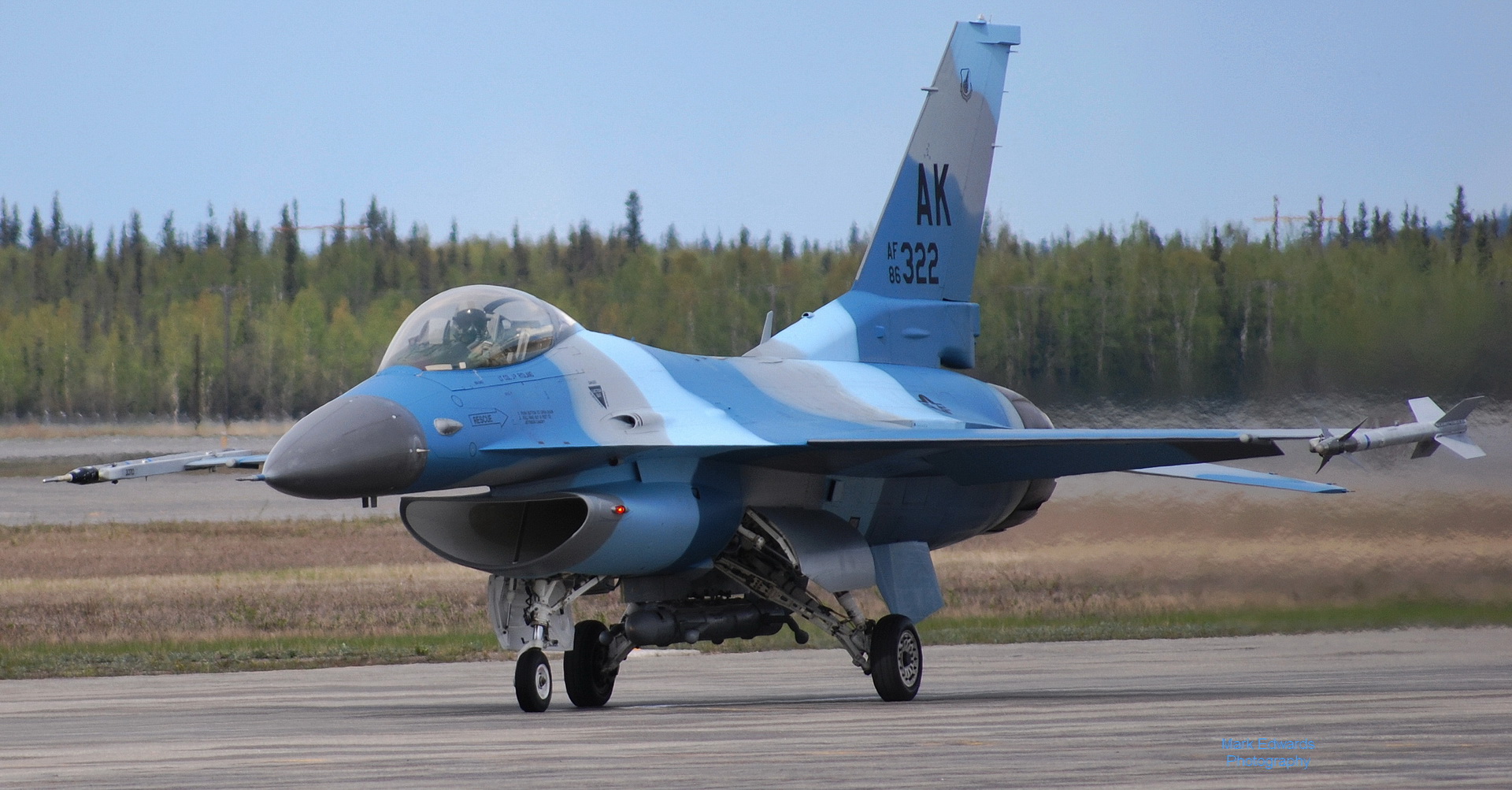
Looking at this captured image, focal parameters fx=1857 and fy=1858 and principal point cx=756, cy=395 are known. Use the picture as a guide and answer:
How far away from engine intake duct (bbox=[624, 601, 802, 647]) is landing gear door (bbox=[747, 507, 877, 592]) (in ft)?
1.97

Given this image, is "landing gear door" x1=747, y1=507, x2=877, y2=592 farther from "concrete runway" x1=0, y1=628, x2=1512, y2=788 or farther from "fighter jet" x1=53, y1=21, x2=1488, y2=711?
"concrete runway" x1=0, y1=628, x2=1512, y2=788

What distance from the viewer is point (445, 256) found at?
7600 cm

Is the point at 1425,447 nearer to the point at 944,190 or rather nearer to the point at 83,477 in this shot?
Result: the point at 944,190

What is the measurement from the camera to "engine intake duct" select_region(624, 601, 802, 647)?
12.8 m

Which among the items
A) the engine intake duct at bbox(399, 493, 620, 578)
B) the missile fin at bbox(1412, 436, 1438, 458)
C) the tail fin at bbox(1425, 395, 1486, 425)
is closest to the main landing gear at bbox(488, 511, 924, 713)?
the engine intake duct at bbox(399, 493, 620, 578)

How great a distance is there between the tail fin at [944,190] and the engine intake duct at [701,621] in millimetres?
4064

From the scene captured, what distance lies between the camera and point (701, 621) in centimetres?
1312

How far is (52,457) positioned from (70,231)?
48692mm

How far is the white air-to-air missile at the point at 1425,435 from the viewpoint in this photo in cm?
1186

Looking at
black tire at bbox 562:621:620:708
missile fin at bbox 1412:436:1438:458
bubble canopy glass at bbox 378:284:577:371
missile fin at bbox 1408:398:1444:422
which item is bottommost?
black tire at bbox 562:621:620:708

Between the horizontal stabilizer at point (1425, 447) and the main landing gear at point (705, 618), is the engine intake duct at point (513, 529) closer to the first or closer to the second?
the main landing gear at point (705, 618)

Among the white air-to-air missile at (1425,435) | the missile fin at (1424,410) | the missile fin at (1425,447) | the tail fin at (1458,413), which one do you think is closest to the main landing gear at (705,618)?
the white air-to-air missile at (1425,435)

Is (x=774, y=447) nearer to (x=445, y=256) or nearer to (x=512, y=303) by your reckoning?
(x=512, y=303)

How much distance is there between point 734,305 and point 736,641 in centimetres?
2170
